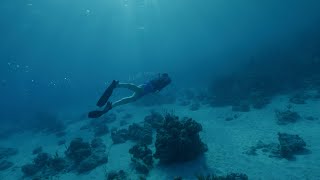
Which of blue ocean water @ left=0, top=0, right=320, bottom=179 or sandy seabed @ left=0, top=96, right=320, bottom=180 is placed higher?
blue ocean water @ left=0, top=0, right=320, bottom=179

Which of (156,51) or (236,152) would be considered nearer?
(236,152)

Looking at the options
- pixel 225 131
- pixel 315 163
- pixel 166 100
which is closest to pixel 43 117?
pixel 166 100

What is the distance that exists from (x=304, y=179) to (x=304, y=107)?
10.1 meters

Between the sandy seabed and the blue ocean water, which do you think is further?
the blue ocean water

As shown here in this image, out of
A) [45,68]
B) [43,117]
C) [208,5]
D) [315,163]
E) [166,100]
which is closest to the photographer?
[315,163]

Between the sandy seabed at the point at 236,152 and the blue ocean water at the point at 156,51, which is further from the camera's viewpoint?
the blue ocean water at the point at 156,51

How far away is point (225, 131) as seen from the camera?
57.0 ft

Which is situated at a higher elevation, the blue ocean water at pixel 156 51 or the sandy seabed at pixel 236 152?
the blue ocean water at pixel 156 51

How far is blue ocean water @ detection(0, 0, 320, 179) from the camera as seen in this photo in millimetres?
27844

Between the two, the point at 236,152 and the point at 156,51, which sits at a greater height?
the point at 156,51

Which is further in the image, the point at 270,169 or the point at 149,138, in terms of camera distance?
the point at 149,138

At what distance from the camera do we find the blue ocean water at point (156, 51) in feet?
91.4

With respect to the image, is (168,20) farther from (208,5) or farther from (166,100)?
(166,100)

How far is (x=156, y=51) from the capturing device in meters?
160
